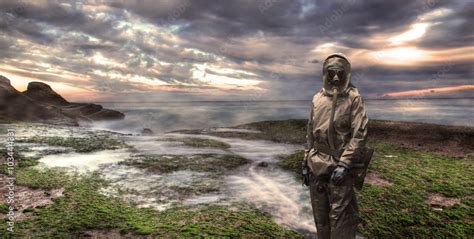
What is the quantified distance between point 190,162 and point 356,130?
12.5m

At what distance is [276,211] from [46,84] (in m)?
66.5

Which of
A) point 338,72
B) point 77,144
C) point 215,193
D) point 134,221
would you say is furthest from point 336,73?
point 77,144

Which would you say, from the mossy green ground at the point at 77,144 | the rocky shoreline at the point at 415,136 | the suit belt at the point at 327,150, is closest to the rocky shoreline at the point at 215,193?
the mossy green ground at the point at 77,144

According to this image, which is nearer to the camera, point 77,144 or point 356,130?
point 356,130

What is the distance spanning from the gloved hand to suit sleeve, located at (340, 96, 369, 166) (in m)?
0.08

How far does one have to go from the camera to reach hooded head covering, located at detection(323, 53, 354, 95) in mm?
6027

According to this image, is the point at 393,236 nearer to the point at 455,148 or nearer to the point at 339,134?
the point at 339,134

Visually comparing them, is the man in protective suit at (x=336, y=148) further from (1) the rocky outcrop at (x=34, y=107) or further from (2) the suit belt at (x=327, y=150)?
(1) the rocky outcrop at (x=34, y=107)

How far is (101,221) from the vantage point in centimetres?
857

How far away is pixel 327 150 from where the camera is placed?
5.98 metres

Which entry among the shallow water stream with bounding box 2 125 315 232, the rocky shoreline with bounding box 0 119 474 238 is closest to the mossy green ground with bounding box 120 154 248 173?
the rocky shoreline with bounding box 0 119 474 238

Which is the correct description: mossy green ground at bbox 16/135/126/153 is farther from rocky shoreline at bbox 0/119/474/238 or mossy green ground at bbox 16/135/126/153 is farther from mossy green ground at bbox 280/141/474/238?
mossy green ground at bbox 280/141/474/238

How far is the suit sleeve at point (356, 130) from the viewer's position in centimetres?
552

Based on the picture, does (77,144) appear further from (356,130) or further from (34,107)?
(34,107)
